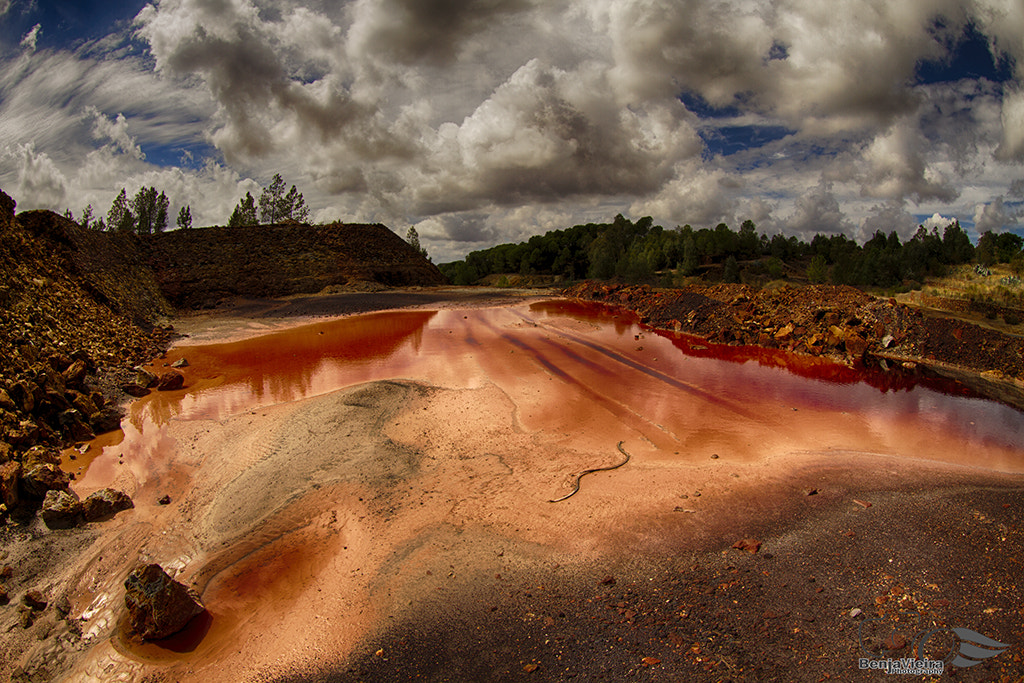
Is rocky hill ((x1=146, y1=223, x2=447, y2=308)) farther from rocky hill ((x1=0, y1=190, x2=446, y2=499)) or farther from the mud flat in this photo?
the mud flat

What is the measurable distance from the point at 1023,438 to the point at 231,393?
53.3ft

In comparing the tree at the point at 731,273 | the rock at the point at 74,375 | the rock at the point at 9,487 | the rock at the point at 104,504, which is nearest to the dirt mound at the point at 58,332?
the rock at the point at 74,375

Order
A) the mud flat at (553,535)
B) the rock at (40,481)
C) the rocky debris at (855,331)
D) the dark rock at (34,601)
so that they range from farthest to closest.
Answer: the rocky debris at (855,331) → the rock at (40,481) → the dark rock at (34,601) → the mud flat at (553,535)

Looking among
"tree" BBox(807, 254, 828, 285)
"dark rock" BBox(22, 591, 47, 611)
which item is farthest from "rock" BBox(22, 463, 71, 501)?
"tree" BBox(807, 254, 828, 285)

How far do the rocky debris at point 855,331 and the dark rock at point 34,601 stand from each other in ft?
54.1

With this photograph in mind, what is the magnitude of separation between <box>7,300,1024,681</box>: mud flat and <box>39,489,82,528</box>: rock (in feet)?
0.99

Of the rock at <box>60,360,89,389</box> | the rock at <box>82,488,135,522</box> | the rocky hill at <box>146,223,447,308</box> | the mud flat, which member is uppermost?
the rocky hill at <box>146,223,447,308</box>

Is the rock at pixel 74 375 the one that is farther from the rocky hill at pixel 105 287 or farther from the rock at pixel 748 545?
the rock at pixel 748 545

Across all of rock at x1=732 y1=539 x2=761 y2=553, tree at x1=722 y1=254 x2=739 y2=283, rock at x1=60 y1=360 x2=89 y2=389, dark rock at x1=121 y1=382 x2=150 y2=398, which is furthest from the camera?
tree at x1=722 y1=254 x2=739 y2=283

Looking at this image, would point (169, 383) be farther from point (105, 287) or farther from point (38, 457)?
point (105, 287)

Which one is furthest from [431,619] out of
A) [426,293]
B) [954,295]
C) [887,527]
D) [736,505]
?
[426,293]

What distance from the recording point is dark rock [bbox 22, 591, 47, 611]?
14.2ft

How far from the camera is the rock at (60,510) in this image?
534 centimetres

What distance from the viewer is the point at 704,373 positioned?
12.7 meters
